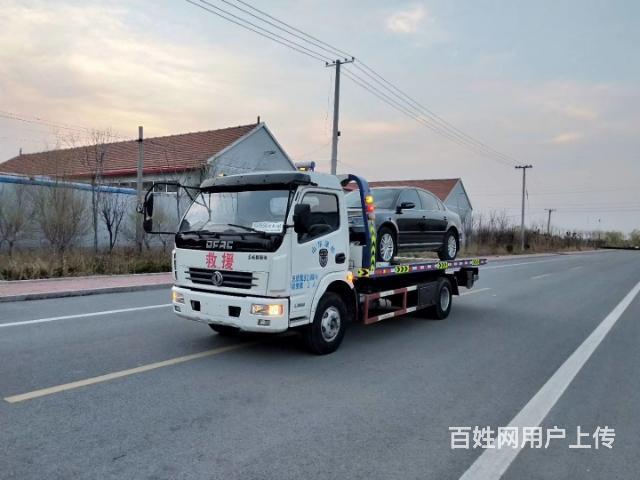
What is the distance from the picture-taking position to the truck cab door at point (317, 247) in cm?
579

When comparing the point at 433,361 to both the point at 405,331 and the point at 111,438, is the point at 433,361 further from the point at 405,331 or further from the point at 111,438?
the point at 111,438

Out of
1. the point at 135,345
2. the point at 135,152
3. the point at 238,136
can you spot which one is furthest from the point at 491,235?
the point at 135,345

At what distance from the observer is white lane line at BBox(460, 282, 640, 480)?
140 inches

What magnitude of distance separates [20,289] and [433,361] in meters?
9.43

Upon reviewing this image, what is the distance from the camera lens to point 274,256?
5.56m

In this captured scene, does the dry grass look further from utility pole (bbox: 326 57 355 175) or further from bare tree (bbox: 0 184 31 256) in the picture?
utility pole (bbox: 326 57 355 175)

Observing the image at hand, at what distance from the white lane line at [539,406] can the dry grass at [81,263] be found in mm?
12390

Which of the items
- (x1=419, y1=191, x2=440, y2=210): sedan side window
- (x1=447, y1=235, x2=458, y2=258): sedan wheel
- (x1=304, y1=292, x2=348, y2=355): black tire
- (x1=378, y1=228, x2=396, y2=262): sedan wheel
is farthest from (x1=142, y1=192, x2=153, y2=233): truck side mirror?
(x1=447, y1=235, x2=458, y2=258): sedan wheel

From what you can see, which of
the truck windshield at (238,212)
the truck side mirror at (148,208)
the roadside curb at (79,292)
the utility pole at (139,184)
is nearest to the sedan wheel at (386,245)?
the truck windshield at (238,212)

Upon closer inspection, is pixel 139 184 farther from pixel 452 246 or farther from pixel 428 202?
pixel 452 246

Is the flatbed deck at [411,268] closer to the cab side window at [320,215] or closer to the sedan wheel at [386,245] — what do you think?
the sedan wheel at [386,245]

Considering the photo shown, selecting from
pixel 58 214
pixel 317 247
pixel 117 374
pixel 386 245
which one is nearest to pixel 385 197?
pixel 386 245

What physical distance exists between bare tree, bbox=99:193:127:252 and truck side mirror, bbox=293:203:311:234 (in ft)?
44.1

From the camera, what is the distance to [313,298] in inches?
237
